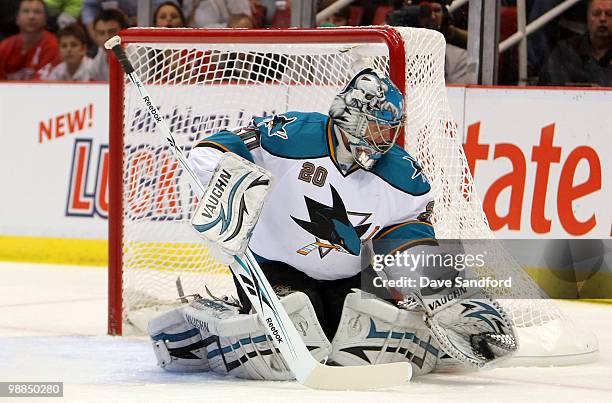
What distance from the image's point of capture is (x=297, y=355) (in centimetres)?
335

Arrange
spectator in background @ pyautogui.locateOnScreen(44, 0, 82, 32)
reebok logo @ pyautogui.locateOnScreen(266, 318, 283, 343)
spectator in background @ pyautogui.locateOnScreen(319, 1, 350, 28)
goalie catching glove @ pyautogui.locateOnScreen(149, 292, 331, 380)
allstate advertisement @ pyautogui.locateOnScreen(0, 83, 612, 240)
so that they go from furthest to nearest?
spectator in background @ pyautogui.locateOnScreen(44, 0, 82, 32)
spectator in background @ pyautogui.locateOnScreen(319, 1, 350, 28)
allstate advertisement @ pyautogui.locateOnScreen(0, 83, 612, 240)
goalie catching glove @ pyautogui.locateOnScreen(149, 292, 331, 380)
reebok logo @ pyautogui.locateOnScreen(266, 318, 283, 343)

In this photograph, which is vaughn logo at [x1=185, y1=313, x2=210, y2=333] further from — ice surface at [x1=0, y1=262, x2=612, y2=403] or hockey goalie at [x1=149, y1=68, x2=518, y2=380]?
ice surface at [x1=0, y1=262, x2=612, y2=403]

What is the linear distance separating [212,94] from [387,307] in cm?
153

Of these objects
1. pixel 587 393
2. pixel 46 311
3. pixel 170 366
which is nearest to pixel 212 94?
pixel 46 311

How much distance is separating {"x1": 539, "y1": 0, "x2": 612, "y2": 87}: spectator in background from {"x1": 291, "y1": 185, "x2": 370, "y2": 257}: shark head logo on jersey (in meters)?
2.47

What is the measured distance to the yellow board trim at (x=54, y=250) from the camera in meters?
6.62

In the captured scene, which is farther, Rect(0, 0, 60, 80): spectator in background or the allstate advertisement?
Rect(0, 0, 60, 80): spectator in background

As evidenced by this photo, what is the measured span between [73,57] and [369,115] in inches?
154

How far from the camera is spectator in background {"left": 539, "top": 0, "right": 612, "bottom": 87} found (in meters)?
5.86

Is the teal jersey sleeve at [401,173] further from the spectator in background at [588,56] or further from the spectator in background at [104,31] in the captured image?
the spectator in background at [104,31]

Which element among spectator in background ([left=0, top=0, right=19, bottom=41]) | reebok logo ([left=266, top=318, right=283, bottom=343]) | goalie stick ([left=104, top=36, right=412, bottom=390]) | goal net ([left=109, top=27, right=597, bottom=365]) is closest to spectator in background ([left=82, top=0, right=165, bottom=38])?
spectator in background ([left=0, top=0, right=19, bottom=41])

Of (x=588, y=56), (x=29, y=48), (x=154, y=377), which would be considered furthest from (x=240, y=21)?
(x=154, y=377)

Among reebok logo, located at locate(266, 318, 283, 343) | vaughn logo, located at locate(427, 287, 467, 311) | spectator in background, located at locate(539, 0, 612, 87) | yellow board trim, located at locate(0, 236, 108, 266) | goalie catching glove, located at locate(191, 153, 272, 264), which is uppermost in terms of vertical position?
spectator in background, located at locate(539, 0, 612, 87)

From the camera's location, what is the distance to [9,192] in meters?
6.78
